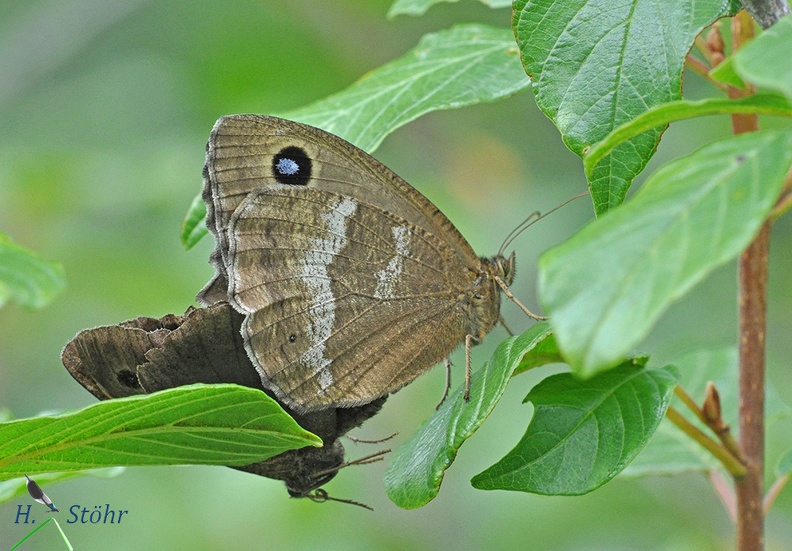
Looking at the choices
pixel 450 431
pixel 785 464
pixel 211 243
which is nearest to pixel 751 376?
pixel 785 464

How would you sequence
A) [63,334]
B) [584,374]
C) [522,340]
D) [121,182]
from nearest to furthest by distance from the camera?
[584,374], [522,340], [121,182], [63,334]

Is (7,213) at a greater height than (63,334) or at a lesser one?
greater

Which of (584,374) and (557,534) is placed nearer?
(584,374)

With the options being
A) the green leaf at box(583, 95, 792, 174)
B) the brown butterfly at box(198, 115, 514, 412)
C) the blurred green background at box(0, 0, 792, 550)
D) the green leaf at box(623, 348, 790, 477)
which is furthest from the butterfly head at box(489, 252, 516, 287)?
the blurred green background at box(0, 0, 792, 550)

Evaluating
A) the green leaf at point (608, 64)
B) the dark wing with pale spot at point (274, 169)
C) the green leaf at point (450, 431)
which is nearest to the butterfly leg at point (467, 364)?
the green leaf at point (450, 431)

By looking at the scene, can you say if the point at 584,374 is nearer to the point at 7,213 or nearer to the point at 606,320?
the point at 606,320

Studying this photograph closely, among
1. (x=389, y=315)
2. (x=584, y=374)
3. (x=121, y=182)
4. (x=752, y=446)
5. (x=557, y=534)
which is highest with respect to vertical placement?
(x=121, y=182)

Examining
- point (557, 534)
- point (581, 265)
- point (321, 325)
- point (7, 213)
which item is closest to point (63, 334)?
point (7, 213)

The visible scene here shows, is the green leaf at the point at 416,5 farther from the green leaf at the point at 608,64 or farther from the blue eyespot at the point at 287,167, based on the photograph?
the green leaf at the point at 608,64
